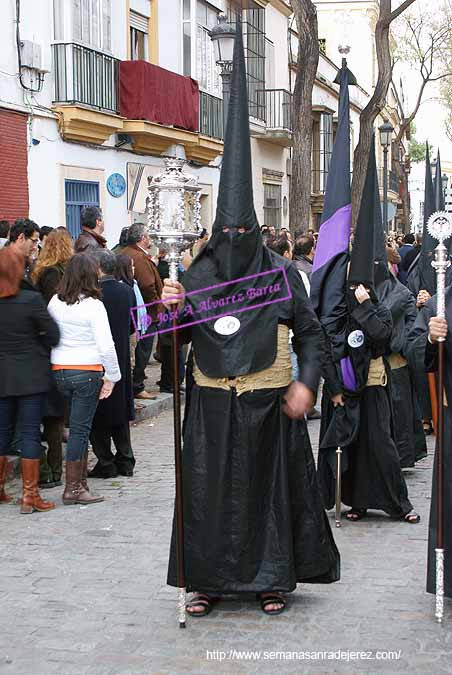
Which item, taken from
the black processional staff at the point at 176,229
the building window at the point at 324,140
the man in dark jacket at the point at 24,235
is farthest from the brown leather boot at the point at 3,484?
the building window at the point at 324,140

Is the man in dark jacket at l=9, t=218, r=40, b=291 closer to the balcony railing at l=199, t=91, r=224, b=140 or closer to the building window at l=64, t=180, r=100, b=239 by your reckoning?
the building window at l=64, t=180, r=100, b=239

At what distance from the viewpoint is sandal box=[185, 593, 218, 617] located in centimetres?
531

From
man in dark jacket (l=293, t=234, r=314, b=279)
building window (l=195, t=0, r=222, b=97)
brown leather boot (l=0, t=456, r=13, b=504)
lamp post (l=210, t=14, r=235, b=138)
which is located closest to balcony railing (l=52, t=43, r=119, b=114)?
lamp post (l=210, t=14, r=235, b=138)

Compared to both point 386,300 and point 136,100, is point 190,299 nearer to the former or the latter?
point 386,300

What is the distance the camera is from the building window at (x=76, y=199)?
17484 millimetres

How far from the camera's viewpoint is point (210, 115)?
23.0 m

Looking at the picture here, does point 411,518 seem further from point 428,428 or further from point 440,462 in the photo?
point 428,428

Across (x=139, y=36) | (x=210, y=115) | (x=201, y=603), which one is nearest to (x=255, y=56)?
(x=210, y=115)

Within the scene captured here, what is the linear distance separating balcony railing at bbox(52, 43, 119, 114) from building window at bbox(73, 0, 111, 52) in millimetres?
395

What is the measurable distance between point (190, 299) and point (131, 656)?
1.74 m

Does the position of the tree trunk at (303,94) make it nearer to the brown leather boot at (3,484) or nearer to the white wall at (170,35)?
the white wall at (170,35)

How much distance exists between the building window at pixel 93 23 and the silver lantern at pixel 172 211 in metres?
Result: 12.8

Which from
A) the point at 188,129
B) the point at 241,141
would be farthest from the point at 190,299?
the point at 188,129

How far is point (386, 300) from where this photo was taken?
7.80 metres
